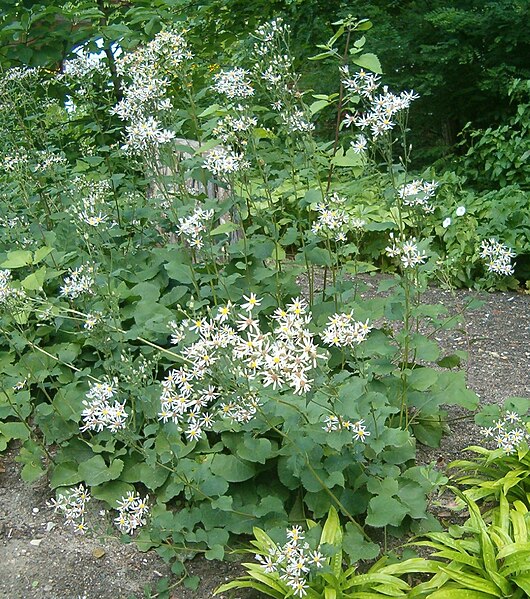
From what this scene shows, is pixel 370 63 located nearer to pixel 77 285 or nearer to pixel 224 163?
pixel 224 163

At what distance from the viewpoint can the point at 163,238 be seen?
3.72m

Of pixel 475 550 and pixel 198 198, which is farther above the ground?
pixel 198 198

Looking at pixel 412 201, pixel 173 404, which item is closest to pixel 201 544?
pixel 173 404

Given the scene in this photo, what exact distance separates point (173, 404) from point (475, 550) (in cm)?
112

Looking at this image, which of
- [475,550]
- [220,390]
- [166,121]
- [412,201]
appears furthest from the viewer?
[166,121]

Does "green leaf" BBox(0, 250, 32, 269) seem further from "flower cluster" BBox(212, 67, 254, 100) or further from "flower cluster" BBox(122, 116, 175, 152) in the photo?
"flower cluster" BBox(212, 67, 254, 100)

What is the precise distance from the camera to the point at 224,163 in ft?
8.78

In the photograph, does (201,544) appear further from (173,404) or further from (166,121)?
(166,121)

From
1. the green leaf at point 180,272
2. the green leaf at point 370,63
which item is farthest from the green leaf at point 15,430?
the green leaf at point 370,63

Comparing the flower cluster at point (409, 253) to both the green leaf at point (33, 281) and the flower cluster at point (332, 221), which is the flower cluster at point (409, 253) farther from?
the green leaf at point (33, 281)

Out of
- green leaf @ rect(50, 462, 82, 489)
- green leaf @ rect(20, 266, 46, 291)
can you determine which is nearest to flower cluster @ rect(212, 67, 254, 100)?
green leaf @ rect(20, 266, 46, 291)

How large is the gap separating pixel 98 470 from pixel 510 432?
5.34 ft

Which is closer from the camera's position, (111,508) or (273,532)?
(273,532)

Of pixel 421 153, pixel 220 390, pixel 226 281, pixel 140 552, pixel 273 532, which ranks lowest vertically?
pixel 421 153
